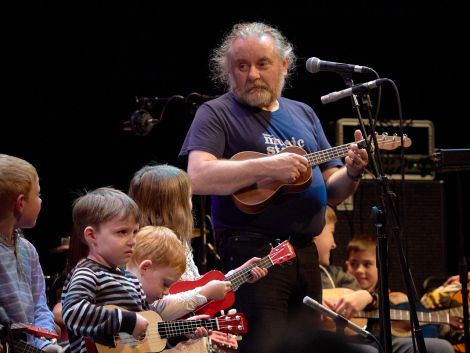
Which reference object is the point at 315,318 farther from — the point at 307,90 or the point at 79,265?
the point at 307,90

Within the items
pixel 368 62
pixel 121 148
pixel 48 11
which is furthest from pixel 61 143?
pixel 368 62

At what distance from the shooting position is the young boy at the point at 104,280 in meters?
3.13

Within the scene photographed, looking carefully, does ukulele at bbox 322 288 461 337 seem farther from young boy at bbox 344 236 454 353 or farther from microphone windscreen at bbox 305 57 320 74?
microphone windscreen at bbox 305 57 320 74

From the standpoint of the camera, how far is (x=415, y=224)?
7.13 m

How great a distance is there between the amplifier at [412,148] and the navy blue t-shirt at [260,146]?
2952mm

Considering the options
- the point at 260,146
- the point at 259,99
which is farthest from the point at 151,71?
the point at 260,146

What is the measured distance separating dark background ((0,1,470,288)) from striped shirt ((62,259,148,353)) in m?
3.63

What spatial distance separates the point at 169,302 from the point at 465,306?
4.63 feet

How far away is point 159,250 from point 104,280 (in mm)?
399

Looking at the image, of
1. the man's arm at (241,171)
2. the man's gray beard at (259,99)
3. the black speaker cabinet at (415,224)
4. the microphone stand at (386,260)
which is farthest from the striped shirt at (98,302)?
the black speaker cabinet at (415,224)

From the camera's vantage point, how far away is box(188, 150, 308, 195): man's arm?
386 cm

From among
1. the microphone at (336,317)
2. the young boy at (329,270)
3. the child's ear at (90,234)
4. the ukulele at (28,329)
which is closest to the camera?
the microphone at (336,317)

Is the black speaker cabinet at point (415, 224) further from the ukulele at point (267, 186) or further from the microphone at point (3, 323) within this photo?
the microphone at point (3, 323)

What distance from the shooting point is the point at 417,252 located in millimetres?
7070
